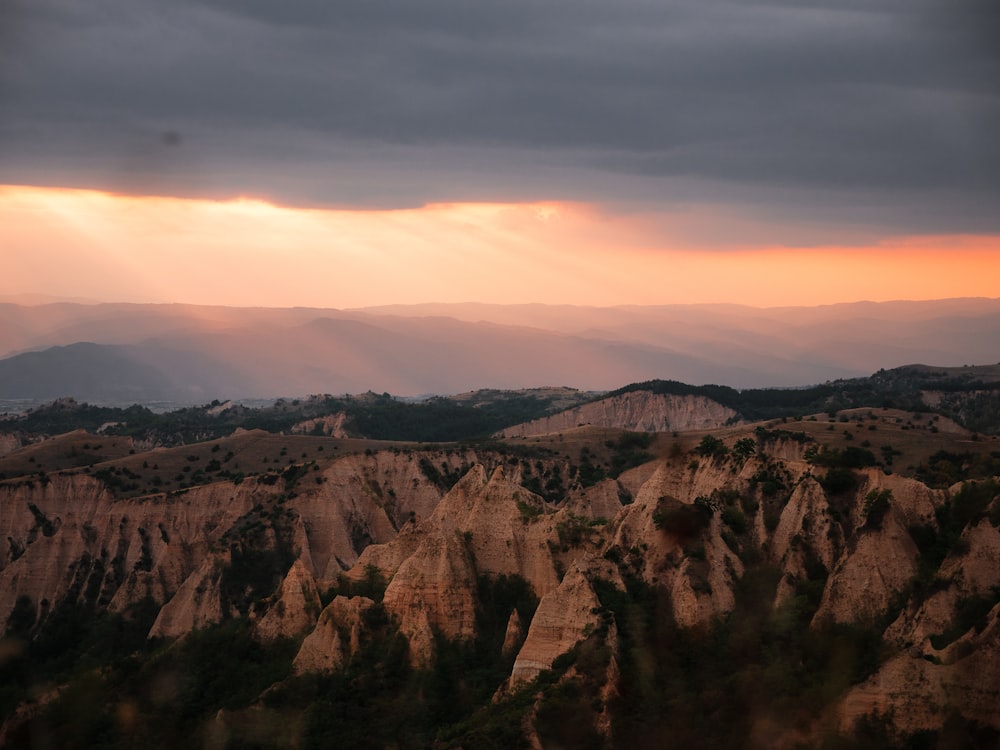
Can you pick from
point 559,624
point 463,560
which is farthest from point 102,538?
point 559,624

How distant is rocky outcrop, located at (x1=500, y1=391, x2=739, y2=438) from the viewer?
584 ft

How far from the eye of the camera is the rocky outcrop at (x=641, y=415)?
178000 millimetres

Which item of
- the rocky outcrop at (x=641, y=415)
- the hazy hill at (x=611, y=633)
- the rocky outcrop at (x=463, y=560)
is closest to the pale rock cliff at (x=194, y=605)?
the hazy hill at (x=611, y=633)

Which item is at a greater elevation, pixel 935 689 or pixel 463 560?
pixel 935 689

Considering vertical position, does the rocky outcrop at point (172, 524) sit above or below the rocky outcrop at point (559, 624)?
below

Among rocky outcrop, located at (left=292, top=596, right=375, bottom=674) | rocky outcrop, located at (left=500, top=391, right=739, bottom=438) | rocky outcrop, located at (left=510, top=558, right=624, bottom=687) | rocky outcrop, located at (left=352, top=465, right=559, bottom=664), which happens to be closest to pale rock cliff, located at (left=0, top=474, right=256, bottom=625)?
rocky outcrop, located at (left=352, top=465, right=559, bottom=664)

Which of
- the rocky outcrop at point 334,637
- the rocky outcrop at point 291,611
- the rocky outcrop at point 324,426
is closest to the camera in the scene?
the rocky outcrop at point 334,637

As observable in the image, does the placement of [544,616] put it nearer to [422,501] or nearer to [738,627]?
[738,627]

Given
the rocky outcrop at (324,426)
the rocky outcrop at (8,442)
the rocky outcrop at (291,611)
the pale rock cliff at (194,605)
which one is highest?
the rocky outcrop at (291,611)

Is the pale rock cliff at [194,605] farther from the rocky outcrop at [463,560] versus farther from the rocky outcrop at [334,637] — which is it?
the rocky outcrop at [334,637]

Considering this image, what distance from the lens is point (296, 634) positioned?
64.8m

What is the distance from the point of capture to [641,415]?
183250 mm

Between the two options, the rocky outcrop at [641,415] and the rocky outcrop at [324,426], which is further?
the rocky outcrop at [324,426]

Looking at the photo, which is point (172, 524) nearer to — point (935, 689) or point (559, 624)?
point (559, 624)
